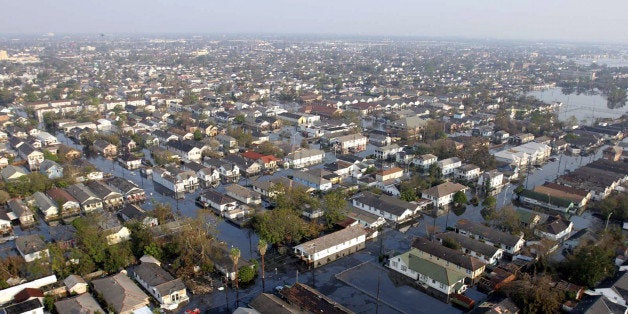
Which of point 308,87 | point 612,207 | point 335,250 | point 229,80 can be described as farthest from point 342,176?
point 229,80

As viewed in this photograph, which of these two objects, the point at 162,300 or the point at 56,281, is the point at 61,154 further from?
the point at 162,300

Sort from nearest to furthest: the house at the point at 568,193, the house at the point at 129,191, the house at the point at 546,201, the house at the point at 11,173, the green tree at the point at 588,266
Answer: the green tree at the point at 588,266
the house at the point at 546,201
the house at the point at 568,193
the house at the point at 129,191
the house at the point at 11,173

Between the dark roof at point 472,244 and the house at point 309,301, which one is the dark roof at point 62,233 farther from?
the dark roof at point 472,244

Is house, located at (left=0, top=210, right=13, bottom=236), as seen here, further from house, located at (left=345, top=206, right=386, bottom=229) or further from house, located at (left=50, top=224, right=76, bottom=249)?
house, located at (left=345, top=206, right=386, bottom=229)

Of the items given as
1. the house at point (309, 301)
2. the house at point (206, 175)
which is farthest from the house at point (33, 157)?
the house at point (309, 301)

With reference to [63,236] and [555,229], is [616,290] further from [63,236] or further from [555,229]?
[63,236]

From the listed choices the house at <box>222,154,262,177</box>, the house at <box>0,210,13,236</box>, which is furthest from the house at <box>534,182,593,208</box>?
the house at <box>0,210,13,236</box>

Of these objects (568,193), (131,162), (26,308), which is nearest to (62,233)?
(26,308)
